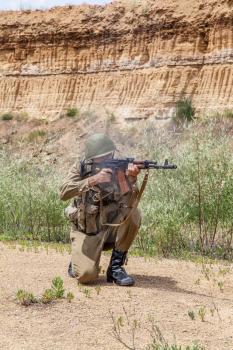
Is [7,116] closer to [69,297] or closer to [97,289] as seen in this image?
[97,289]

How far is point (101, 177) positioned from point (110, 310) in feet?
4.28

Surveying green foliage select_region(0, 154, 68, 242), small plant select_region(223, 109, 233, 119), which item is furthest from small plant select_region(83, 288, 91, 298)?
small plant select_region(223, 109, 233, 119)

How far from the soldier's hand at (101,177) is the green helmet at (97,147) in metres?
0.24

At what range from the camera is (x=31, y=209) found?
1164 cm

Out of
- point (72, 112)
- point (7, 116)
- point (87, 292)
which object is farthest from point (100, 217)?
point (7, 116)

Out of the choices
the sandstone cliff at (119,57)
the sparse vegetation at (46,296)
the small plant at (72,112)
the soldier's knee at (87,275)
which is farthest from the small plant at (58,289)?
the small plant at (72,112)

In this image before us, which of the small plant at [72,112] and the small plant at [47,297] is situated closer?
the small plant at [47,297]

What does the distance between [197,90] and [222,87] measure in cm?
145

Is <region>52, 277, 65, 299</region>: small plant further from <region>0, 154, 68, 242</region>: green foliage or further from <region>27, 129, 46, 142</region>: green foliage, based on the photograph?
<region>27, 129, 46, 142</region>: green foliage

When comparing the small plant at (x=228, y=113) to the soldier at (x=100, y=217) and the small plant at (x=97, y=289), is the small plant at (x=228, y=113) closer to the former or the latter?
the soldier at (x=100, y=217)

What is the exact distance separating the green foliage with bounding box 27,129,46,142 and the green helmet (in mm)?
25896

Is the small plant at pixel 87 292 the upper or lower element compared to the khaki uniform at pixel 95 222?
lower

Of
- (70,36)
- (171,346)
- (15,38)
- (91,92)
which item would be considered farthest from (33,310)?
(15,38)

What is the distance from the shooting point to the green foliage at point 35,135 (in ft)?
106
